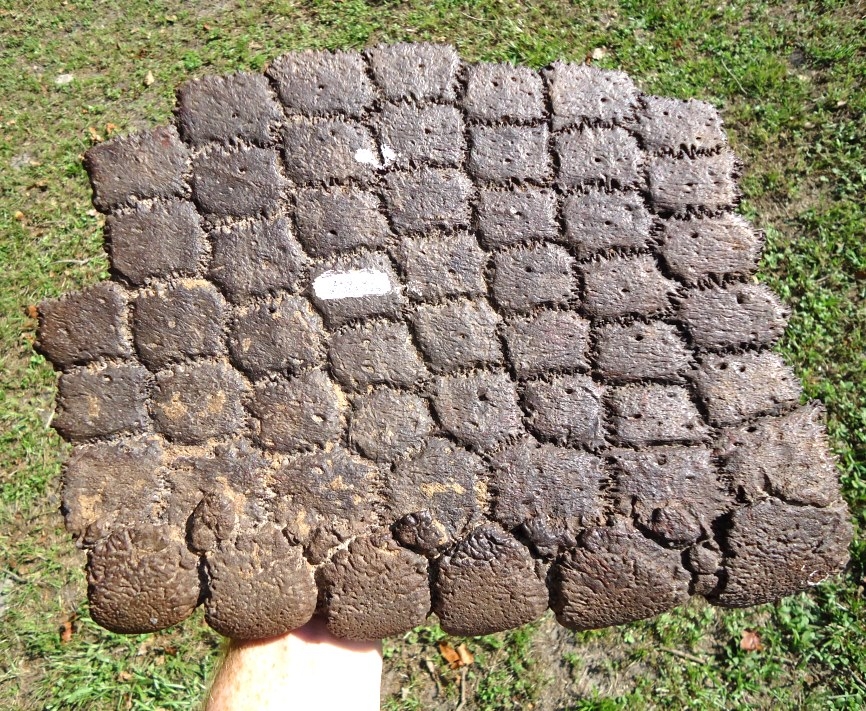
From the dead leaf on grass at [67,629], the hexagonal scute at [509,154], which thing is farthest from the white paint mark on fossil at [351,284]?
the dead leaf on grass at [67,629]

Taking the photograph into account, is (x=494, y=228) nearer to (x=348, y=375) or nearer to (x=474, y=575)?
(x=348, y=375)

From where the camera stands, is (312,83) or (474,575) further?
(312,83)

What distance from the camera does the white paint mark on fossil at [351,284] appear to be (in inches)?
87.0

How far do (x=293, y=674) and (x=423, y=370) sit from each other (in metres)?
0.98

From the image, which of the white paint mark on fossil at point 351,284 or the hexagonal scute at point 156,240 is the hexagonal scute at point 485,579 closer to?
the white paint mark on fossil at point 351,284

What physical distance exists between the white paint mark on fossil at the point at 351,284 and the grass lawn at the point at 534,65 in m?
1.90

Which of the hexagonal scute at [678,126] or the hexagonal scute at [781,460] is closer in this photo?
the hexagonal scute at [781,460]

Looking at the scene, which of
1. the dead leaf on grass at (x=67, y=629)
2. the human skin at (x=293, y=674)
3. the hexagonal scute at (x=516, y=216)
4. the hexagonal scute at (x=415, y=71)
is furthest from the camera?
Result: the dead leaf on grass at (x=67, y=629)

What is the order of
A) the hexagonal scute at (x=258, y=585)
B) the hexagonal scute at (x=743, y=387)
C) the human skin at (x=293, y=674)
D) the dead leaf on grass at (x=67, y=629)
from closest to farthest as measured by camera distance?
the hexagonal scute at (x=258, y=585), the human skin at (x=293, y=674), the hexagonal scute at (x=743, y=387), the dead leaf on grass at (x=67, y=629)

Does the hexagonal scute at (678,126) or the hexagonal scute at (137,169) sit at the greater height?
the hexagonal scute at (678,126)

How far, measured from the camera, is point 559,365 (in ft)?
7.20

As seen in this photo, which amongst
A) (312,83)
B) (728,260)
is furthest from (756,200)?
(312,83)

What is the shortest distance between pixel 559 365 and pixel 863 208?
2.63 meters

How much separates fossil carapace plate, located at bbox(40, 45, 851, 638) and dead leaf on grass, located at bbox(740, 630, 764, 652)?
1421 mm
